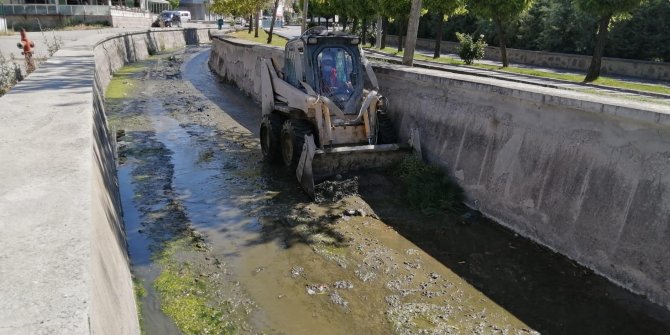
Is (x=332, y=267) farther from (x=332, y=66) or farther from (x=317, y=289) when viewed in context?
(x=332, y=66)

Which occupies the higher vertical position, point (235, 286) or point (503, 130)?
point (503, 130)

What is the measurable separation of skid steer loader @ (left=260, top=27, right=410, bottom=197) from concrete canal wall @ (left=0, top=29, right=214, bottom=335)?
3639 mm

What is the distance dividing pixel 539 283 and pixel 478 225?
1.76 metres

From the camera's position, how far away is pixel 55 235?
3.57m

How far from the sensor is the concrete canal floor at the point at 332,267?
5.53 metres

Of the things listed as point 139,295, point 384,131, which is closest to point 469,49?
point 384,131

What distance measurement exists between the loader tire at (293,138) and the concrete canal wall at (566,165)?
2.38 m

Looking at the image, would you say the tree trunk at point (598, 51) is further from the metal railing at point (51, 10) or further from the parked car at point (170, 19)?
the parked car at point (170, 19)

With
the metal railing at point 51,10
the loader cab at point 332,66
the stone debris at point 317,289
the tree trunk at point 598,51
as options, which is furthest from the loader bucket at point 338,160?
the metal railing at point 51,10

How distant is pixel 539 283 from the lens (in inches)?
249

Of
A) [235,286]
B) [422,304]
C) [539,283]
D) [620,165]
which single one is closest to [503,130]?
[620,165]

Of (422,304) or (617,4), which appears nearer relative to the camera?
(422,304)

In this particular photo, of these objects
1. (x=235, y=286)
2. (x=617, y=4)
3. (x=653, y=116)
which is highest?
(x=617, y=4)

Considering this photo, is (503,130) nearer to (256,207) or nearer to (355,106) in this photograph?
(355,106)
